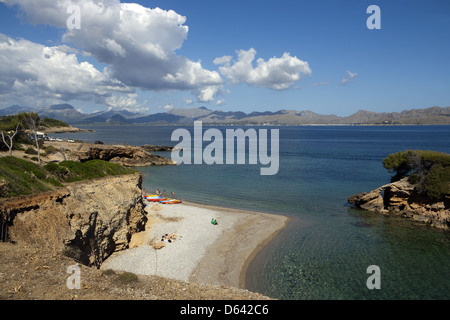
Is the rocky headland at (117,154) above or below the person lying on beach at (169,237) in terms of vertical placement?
above

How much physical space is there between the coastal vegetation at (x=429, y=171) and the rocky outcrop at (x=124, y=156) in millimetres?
54419

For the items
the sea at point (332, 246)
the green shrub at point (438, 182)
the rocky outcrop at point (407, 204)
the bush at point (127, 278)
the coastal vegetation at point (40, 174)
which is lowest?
the sea at point (332, 246)

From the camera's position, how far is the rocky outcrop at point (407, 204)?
2928 centimetres

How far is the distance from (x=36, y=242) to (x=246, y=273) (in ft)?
45.1


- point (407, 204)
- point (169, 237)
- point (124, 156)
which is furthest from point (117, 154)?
point (407, 204)

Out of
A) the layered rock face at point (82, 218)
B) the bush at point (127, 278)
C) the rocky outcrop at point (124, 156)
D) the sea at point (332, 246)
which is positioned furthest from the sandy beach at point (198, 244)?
the rocky outcrop at point (124, 156)

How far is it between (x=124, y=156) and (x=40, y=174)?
52.0 m

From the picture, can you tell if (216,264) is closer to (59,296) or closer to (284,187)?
(59,296)

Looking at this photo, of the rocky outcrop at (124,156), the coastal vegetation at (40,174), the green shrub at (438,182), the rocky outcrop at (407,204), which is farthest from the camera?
the rocky outcrop at (124,156)

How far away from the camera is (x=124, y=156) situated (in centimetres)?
7169

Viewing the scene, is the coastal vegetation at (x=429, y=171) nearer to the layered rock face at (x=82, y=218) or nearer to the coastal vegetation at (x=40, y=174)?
the layered rock face at (x=82, y=218)

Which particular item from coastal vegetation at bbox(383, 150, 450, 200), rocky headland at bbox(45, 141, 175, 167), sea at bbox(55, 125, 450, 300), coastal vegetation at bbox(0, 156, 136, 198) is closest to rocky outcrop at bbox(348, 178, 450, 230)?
coastal vegetation at bbox(383, 150, 450, 200)
